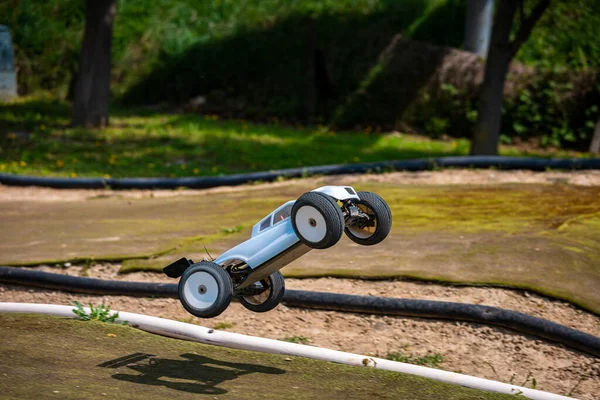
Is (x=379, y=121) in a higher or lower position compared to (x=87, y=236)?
higher

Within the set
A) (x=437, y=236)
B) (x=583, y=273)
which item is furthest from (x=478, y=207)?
(x=583, y=273)

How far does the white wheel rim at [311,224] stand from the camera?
13.2 ft

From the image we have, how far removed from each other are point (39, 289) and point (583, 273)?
437cm

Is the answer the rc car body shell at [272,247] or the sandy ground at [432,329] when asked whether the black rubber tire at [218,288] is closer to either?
the rc car body shell at [272,247]

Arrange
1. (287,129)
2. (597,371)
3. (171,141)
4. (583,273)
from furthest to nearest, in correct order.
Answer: (287,129)
(171,141)
(583,273)
(597,371)

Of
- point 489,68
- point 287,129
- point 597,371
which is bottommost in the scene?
point 597,371

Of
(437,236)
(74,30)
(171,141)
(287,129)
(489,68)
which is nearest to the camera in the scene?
(437,236)

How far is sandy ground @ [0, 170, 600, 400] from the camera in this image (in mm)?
Result: 5023

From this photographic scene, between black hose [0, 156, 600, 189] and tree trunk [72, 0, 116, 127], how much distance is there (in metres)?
4.05

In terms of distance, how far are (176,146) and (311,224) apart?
401 inches

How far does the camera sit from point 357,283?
6270mm

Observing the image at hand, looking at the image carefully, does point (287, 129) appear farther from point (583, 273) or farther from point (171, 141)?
point (583, 273)

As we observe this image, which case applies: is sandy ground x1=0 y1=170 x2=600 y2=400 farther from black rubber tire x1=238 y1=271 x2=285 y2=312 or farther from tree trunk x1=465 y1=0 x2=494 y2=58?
tree trunk x1=465 y1=0 x2=494 y2=58

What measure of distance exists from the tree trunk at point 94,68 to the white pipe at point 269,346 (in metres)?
9.87
